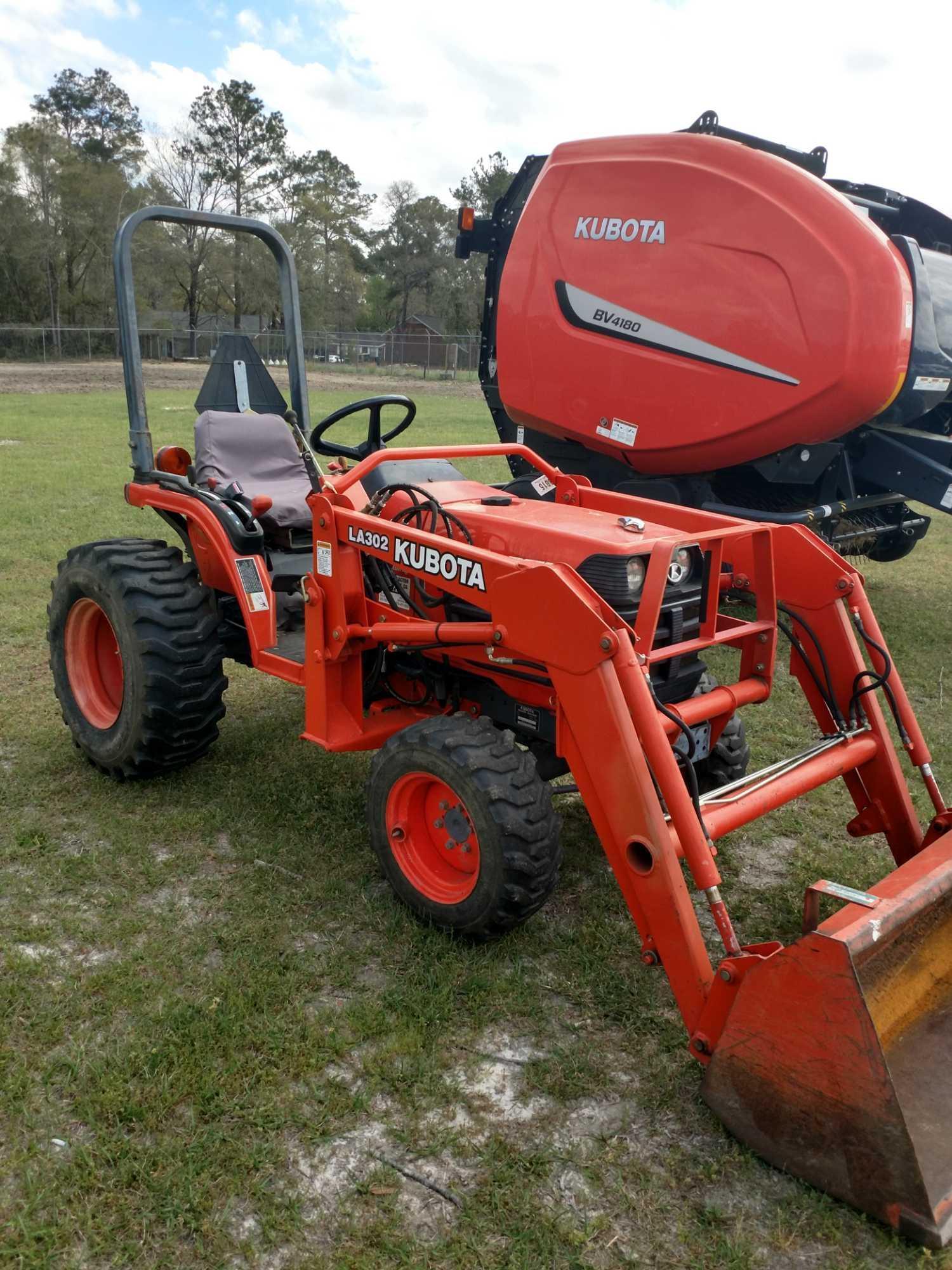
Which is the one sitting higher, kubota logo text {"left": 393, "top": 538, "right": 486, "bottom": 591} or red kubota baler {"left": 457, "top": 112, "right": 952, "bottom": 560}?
red kubota baler {"left": 457, "top": 112, "right": 952, "bottom": 560}

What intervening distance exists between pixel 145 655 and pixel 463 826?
1.42 metres

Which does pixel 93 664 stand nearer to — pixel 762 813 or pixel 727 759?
pixel 727 759

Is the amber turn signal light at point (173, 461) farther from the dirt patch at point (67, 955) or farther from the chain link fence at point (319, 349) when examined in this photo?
the chain link fence at point (319, 349)

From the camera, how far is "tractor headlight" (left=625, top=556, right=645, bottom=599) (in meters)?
→ 2.83

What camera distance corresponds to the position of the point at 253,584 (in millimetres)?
3637

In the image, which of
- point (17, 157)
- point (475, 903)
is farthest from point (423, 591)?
point (17, 157)

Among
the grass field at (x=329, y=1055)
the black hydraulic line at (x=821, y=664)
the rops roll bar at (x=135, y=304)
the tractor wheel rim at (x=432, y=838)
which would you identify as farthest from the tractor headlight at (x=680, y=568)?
the rops roll bar at (x=135, y=304)

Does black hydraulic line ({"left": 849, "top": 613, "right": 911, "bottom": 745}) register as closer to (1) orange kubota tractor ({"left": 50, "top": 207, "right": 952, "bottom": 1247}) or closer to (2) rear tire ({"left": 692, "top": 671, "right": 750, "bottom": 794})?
(1) orange kubota tractor ({"left": 50, "top": 207, "right": 952, "bottom": 1247})

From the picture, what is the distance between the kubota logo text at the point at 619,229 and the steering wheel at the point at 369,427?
2.21m

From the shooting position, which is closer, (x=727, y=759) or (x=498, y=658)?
(x=498, y=658)

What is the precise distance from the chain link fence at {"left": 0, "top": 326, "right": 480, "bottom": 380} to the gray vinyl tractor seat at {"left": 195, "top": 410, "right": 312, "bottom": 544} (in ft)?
91.0

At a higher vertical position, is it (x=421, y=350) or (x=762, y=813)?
(x=421, y=350)

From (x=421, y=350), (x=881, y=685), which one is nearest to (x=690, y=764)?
(x=881, y=685)

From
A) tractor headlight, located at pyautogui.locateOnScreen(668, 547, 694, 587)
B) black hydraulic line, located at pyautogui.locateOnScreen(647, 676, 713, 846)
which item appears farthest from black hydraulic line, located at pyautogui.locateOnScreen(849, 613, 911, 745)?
black hydraulic line, located at pyautogui.locateOnScreen(647, 676, 713, 846)
